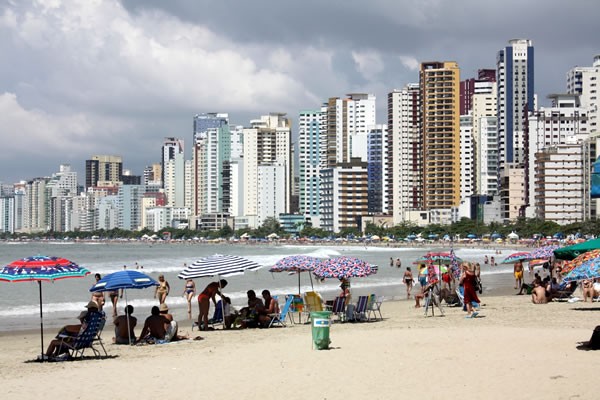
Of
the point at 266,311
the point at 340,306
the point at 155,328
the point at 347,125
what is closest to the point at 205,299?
the point at 266,311

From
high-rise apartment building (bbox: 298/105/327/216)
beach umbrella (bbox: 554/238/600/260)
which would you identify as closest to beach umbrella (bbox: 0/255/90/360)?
beach umbrella (bbox: 554/238/600/260)

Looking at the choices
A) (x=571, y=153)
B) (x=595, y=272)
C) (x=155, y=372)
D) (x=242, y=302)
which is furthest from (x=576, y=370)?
(x=571, y=153)

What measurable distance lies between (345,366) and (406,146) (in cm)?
15408

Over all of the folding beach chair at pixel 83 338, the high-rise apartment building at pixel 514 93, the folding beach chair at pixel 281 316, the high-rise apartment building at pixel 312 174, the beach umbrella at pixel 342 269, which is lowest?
the folding beach chair at pixel 281 316

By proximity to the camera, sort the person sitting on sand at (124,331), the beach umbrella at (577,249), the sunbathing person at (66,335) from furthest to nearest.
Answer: the person sitting on sand at (124,331)
the beach umbrella at (577,249)
the sunbathing person at (66,335)

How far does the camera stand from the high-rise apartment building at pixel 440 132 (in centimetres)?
15300

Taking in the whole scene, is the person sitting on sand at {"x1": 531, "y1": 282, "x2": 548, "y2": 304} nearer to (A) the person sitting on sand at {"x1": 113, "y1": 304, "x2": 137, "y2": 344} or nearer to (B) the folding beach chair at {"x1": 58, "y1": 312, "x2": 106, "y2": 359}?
(A) the person sitting on sand at {"x1": 113, "y1": 304, "x2": 137, "y2": 344}

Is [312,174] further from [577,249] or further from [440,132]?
[577,249]

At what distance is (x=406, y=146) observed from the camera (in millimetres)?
165125

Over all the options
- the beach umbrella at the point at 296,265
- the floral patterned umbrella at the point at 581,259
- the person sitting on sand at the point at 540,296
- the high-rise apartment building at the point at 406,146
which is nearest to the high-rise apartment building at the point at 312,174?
the high-rise apartment building at the point at 406,146

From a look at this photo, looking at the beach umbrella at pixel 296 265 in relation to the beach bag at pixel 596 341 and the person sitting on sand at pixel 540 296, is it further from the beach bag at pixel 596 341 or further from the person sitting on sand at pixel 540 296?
the beach bag at pixel 596 341

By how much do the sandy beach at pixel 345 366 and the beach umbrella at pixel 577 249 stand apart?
1422mm

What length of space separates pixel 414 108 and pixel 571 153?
1779 inches

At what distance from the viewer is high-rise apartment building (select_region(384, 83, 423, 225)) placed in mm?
164250
